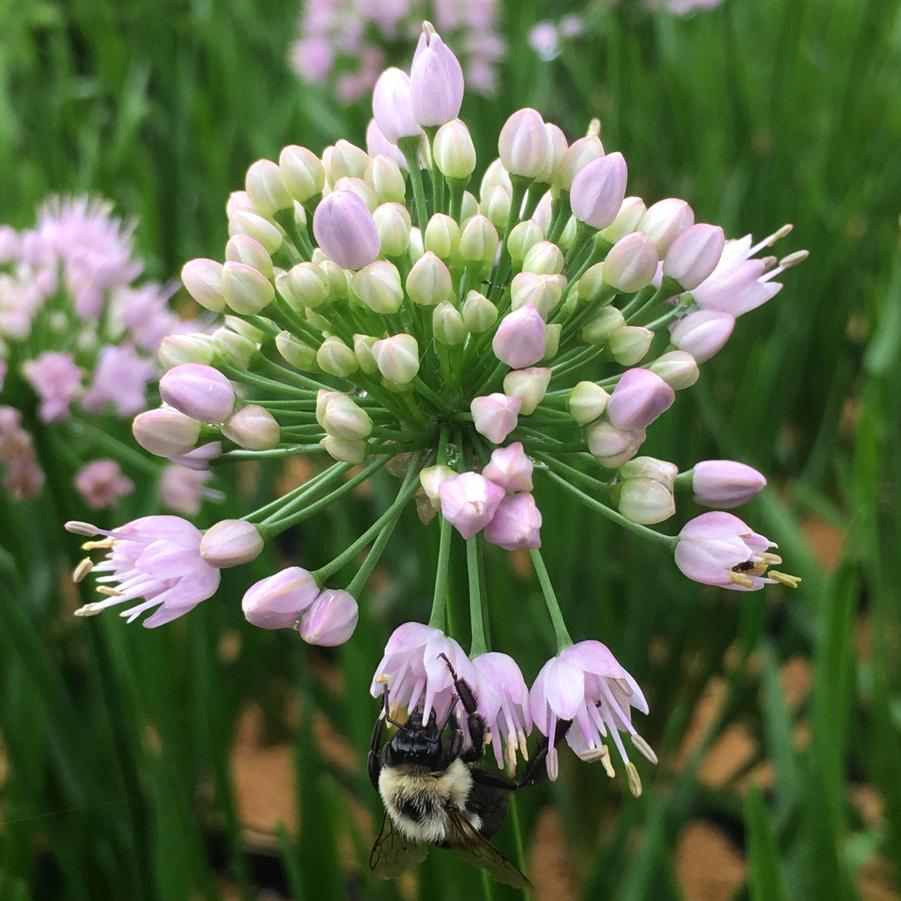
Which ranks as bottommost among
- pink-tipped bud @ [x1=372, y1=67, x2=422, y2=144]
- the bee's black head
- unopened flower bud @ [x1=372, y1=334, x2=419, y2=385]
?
the bee's black head

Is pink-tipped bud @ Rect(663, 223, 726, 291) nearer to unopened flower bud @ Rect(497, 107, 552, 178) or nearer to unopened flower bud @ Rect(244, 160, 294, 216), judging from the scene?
unopened flower bud @ Rect(497, 107, 552, 178)

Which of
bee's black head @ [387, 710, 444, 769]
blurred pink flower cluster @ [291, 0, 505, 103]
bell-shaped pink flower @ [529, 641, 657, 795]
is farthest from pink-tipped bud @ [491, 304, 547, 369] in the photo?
blurred pink flower cluster @ [291, 0, 505, 103]

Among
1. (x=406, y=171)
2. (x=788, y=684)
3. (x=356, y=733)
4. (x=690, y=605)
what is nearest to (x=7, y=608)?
(x=356, y=733)

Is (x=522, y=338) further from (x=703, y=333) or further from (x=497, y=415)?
(x=703, y=333)

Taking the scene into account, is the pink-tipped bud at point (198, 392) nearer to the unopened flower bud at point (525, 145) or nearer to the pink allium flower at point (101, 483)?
the unopened flower bud at point (525, 145)

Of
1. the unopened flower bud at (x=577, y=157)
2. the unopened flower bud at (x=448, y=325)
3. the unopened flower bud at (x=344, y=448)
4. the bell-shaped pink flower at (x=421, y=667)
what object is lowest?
the bell-shaped pink flower at (x=421, y=667)

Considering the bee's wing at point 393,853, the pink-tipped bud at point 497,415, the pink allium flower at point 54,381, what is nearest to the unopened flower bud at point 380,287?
the pink-tipped bud at point 497,415

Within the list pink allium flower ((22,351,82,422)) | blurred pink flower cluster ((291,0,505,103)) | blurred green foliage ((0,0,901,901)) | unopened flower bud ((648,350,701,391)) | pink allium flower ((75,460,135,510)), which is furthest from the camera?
blurred pink flower cluster ((291,0,505,103))
